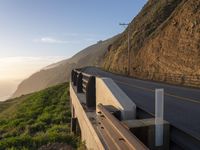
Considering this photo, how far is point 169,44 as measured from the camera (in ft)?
159

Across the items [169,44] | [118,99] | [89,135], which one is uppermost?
[169,44]

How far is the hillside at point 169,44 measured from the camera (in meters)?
40.9

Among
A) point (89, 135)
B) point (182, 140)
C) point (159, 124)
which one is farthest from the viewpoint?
point (89, 135)

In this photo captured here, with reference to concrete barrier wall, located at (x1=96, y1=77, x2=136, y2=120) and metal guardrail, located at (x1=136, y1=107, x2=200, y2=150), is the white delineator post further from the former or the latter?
concrete barrier wall, located at (x1=96, y1=77, x2=136, y2=120)

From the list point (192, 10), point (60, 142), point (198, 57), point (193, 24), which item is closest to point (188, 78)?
point (198, 57)

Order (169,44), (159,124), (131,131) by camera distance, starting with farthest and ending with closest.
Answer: (169,44)
(131,131)
(159,124)

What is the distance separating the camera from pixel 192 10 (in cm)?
4469

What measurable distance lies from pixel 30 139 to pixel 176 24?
3708cm

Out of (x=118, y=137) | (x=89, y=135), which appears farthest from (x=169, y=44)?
(x=118, y=137)

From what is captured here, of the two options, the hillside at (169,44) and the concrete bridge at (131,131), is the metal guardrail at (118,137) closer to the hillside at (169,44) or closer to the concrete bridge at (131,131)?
the concrete bridge at (131,131)

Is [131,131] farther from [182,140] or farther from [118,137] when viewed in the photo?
[182,140]

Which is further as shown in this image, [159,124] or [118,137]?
[159,124]

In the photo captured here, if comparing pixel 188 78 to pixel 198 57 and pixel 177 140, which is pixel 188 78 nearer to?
pixel 198 57

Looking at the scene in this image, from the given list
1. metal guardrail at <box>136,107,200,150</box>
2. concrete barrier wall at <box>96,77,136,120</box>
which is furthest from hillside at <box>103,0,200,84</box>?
metal guardrail at <box>136,107,200,150</box>
